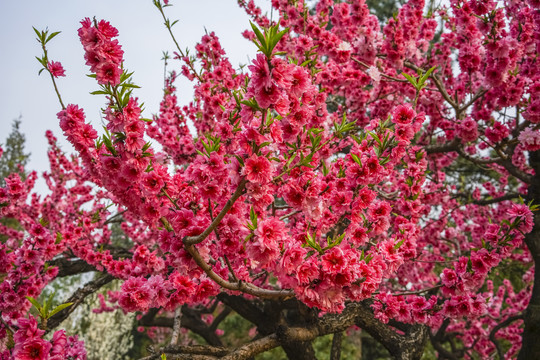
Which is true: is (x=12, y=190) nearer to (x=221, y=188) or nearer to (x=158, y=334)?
(x=221, y=188)

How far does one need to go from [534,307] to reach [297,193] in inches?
146

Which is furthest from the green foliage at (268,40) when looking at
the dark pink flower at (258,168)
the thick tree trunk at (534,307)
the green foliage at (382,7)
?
the green foliage at (382,7)

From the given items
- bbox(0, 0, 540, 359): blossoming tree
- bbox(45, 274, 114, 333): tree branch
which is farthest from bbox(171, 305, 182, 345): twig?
bbox(45, 274, 114, 333): tree branch

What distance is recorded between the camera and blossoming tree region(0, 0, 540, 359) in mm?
1764

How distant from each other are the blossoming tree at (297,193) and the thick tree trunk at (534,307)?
0.02 meters

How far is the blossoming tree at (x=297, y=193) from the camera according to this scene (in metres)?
1.76

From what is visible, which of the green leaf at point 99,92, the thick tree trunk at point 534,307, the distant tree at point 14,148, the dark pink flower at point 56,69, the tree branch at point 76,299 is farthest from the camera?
the distant tree at point 14,148

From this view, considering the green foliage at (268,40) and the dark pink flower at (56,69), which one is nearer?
the green foliage at (268,40)

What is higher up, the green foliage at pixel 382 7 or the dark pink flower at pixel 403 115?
the green foliage at pixel 382 7

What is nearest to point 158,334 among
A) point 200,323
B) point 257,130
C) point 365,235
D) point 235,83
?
point 200,323

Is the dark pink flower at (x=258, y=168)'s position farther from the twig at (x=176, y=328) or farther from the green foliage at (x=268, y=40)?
the twig at (x=176, y=328)

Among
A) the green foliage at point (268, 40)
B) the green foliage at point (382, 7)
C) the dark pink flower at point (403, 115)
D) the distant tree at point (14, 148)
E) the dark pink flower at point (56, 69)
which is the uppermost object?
the distant tree at point (14, 148)

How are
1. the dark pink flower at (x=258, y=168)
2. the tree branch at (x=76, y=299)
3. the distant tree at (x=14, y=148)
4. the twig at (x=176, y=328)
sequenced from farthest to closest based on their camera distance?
the distant tree at (x=14, y=148)
the tree branch at (x=76, y=299)
the twig at (x=176, y=328)
the dark pink flower at (x=258, y=168)

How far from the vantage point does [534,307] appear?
3867 mm
